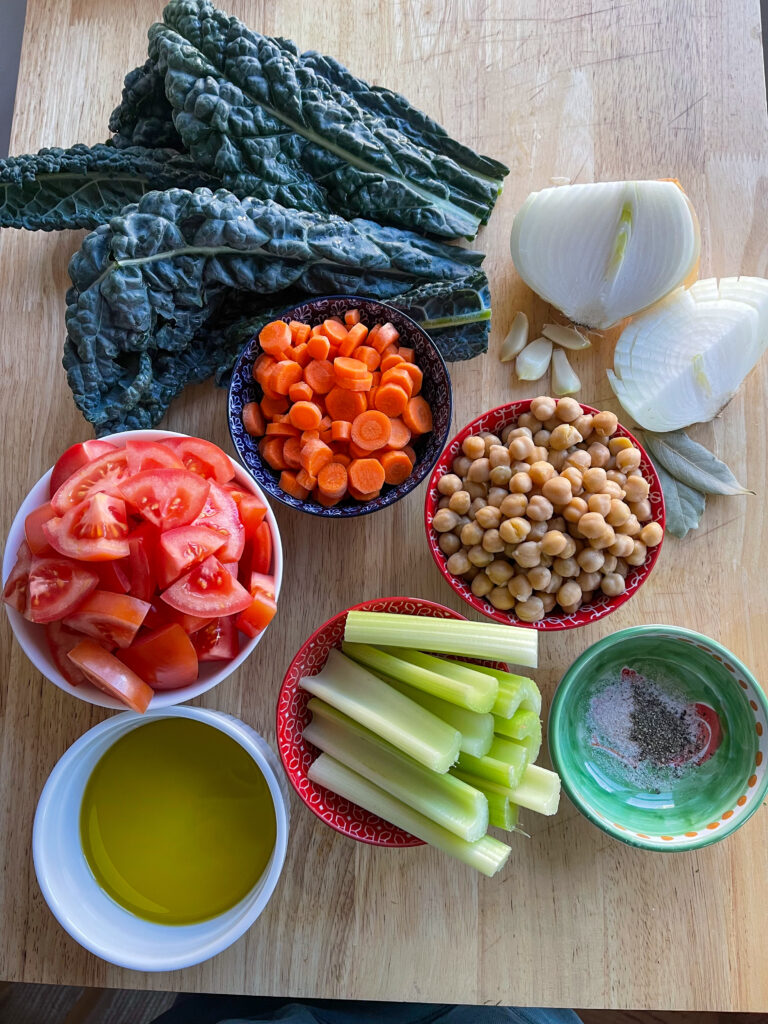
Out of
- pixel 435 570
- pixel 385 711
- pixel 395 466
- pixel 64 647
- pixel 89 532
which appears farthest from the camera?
pixel 435 570

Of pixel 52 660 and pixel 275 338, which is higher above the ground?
pixel 275 338

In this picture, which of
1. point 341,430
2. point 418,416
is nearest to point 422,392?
point 418,416

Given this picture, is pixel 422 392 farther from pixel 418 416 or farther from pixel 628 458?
pixel 628 458

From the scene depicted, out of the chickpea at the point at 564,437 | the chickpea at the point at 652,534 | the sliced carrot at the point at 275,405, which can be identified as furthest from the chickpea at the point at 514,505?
the sliced carrot at the point at 275,405

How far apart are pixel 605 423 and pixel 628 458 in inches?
2.9

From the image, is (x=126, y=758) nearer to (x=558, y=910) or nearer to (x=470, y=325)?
(x=558, y=910)

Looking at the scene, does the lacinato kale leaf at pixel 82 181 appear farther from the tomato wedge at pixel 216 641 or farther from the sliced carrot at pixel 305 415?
the tomato wedge at pixel 216 641

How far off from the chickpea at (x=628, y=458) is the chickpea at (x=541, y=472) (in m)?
0.12

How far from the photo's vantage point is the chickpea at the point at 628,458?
4.51ft

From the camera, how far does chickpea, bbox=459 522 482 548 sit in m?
1.38

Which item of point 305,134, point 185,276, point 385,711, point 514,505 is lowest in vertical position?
point 385,711

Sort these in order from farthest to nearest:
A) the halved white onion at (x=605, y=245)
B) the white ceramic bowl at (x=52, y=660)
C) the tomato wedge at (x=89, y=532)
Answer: the halved white onion at (x=605, y=245) → the white ceramic bowl at (x=52, y=660) → the tomato wedge at (x=89, y=532)

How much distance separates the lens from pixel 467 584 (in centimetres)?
141

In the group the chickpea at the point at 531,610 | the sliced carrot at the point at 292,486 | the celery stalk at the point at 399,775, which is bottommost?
the celery stalk at the point at 399,775
